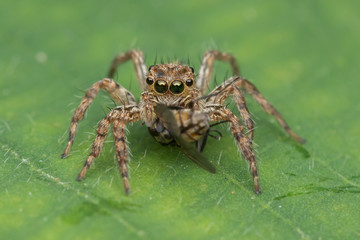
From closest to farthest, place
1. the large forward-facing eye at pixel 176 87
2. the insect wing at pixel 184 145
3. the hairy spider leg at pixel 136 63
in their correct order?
the insect wing at pixel 184 145
the large forward-facing eye at pixel 176 87
the hairy spider leg at pixel 136 63

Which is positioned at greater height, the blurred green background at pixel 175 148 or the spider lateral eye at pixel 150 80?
the spider lateral eye at pixel 150 80

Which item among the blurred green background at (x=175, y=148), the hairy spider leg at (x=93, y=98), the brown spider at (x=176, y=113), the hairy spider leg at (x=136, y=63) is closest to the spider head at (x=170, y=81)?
the brown spider at (x=176, y=113)

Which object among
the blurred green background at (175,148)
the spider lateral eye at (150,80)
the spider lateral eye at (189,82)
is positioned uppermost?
the spider lateral eye at (189,82)

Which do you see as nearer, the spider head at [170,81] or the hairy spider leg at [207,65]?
the spider head at [170,81]

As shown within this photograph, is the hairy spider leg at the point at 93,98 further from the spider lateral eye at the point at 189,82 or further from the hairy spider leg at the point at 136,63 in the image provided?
the spider lateral eye at the point at 189,82

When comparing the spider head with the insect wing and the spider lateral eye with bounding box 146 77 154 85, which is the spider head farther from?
the insect wing

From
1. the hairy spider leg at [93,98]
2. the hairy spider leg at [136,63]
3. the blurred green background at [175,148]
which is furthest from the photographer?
the hairy spider leg at [136,63]

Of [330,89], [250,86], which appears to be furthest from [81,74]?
[330,89]

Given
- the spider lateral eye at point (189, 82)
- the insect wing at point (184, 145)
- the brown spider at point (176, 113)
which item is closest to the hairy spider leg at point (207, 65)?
the brown spider at point (176, 113)

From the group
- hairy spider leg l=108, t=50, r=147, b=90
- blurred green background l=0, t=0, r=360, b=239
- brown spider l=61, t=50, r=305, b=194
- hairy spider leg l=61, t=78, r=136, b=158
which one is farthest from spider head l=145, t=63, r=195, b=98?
hairy spider leg l=108, t=50, r=147, b=90
